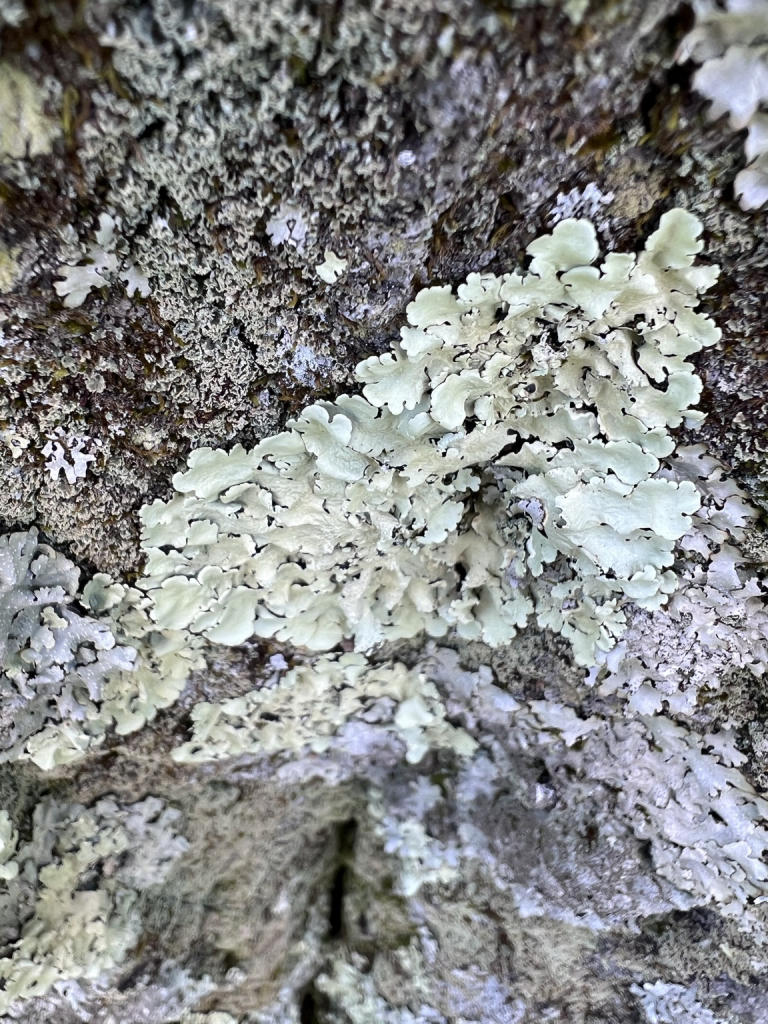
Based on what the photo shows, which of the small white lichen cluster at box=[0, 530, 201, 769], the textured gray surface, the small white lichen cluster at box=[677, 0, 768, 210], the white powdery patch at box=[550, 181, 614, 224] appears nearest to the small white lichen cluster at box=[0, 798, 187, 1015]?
the textured gray surface

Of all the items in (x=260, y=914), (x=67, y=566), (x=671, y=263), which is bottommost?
(x=260, y=914)

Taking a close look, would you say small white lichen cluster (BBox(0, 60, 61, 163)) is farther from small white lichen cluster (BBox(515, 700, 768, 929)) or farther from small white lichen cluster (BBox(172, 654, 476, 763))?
small white lichen cluster (BBox(515, 700, 768, 929))

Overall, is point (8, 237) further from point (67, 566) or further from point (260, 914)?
point (260, 914)

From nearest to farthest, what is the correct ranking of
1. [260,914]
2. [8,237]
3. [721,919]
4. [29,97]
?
[29,97] → [8,237] → [721,919] → [260,914]

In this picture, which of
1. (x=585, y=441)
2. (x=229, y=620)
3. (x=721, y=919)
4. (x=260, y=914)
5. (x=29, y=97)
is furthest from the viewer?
(x=260, y=914)

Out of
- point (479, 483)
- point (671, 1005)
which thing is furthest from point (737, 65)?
point (671, 1005)

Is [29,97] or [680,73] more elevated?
[680,73]

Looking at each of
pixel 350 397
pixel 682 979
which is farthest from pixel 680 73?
pixel 682 979

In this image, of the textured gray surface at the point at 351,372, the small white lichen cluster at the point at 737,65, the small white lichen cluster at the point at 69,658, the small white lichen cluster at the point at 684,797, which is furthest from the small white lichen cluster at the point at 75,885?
the small white lichen cluster at the point at 737,65
